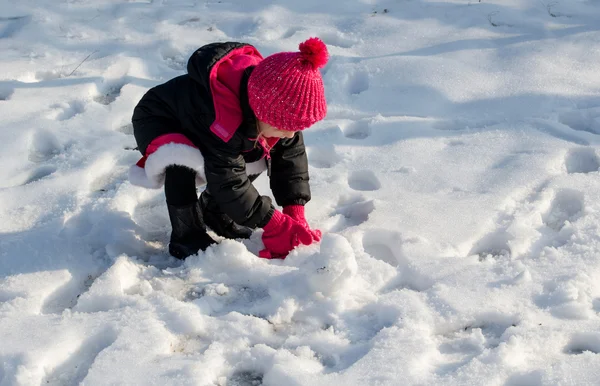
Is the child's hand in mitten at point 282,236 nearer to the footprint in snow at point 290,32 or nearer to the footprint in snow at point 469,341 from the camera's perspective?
the footprint in snow at point 469,341

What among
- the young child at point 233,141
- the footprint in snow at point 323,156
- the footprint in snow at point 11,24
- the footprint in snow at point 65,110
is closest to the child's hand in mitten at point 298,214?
the young child at point 233,141

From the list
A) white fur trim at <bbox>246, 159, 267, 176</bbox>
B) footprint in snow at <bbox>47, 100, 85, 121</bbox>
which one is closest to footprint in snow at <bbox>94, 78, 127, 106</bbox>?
footprint in snow at <bbox>47, 100, 85, 121</bbox>

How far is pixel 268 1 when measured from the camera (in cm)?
468

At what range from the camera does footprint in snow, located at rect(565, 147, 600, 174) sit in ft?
10.2

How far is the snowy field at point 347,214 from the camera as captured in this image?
208cm

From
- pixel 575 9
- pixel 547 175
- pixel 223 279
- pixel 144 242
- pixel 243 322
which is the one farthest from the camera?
pixel 575 9

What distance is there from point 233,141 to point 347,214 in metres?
0.69

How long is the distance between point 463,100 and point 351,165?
2.83ft

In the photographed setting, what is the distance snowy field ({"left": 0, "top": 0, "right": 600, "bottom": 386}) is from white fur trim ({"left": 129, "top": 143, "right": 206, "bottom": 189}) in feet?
0.82

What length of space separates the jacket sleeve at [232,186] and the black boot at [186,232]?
0.53 ft

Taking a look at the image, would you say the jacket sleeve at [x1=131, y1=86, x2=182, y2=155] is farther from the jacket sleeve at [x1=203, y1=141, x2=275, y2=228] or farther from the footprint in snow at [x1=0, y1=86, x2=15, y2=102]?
the footprint in snow at [x1=0, y1=86, x2=15, y2=102]

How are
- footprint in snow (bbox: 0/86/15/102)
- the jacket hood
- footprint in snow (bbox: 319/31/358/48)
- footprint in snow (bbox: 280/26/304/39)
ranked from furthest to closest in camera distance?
1. footprint in snow (bbox: 280/26/304/39)
2. footprint in snow (bbox: 319/31/358/48)
3. footprint in snow (bbox: 0/86/15/102)
4. the jacket hood

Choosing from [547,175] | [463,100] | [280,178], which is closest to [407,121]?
[463,100]

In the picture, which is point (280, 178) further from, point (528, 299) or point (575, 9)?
point (575, 9)
